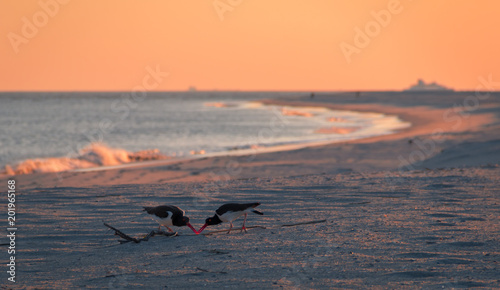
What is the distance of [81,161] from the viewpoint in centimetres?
1933

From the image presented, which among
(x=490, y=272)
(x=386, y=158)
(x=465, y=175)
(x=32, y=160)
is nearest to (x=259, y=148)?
(x=386, y=158)

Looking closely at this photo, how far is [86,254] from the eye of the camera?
251 inches

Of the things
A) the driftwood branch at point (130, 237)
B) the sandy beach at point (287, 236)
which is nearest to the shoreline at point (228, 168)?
the sandy beach at point (287, 236)

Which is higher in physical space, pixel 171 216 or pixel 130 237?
pixel 171 216

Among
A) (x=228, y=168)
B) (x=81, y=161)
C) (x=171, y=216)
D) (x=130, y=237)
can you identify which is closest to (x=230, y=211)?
(x=171, y=216)

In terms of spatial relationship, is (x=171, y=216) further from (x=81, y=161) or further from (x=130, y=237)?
(x=81, y=161)

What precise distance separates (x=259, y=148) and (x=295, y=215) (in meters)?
14.8

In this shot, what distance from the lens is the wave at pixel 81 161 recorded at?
59.3ft

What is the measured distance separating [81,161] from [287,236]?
14.1 m

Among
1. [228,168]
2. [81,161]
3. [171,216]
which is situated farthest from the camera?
[81,161]

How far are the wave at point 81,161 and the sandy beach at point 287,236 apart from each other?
511 cm

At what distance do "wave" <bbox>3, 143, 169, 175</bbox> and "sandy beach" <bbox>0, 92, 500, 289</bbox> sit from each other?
5.11 m

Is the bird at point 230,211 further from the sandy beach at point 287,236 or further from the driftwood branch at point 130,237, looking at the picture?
the driftwood branch at point 130,237

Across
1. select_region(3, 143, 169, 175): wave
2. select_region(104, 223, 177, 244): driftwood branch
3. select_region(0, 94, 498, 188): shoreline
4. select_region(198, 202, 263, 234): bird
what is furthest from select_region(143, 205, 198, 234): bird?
select_region(3, 143, 169, 175): wave
